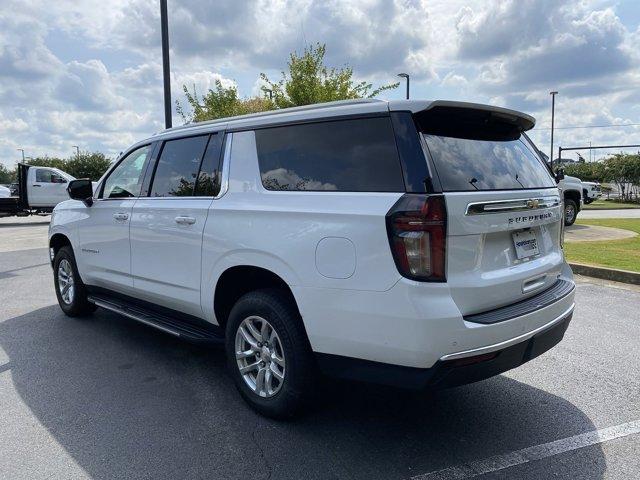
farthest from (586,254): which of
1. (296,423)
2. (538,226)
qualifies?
(296,423)

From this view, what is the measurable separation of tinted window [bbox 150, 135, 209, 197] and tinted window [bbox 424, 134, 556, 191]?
2013 millimetres

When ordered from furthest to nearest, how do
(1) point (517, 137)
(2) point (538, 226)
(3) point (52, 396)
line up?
(3) point (52, 396)
(1) point (517, 137)
(2) point (538, 226)

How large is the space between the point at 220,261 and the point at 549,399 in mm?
2545

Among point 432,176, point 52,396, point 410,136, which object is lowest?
point 52,396

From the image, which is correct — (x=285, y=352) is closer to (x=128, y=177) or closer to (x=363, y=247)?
(x=363, y=247)

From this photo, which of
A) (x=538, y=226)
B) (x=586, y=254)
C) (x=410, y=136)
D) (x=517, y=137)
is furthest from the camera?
(x=586, y=254)

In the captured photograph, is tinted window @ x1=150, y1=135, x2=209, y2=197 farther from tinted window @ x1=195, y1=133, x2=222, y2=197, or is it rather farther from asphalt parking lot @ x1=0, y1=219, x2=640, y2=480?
asphalt parking lot @ x1=0, y1=219, x2=640, y2=480

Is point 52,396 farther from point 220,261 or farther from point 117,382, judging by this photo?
point 220,261

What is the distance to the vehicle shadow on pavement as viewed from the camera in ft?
9.53

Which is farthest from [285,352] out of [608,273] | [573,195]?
[573,195]

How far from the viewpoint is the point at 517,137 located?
3574 millimetres

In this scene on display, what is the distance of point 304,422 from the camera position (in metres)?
3.39

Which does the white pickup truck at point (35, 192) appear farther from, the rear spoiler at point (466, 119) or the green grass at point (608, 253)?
the rear spoiler at point (466, 119)

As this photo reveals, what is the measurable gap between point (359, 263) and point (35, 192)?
20.8 metres
